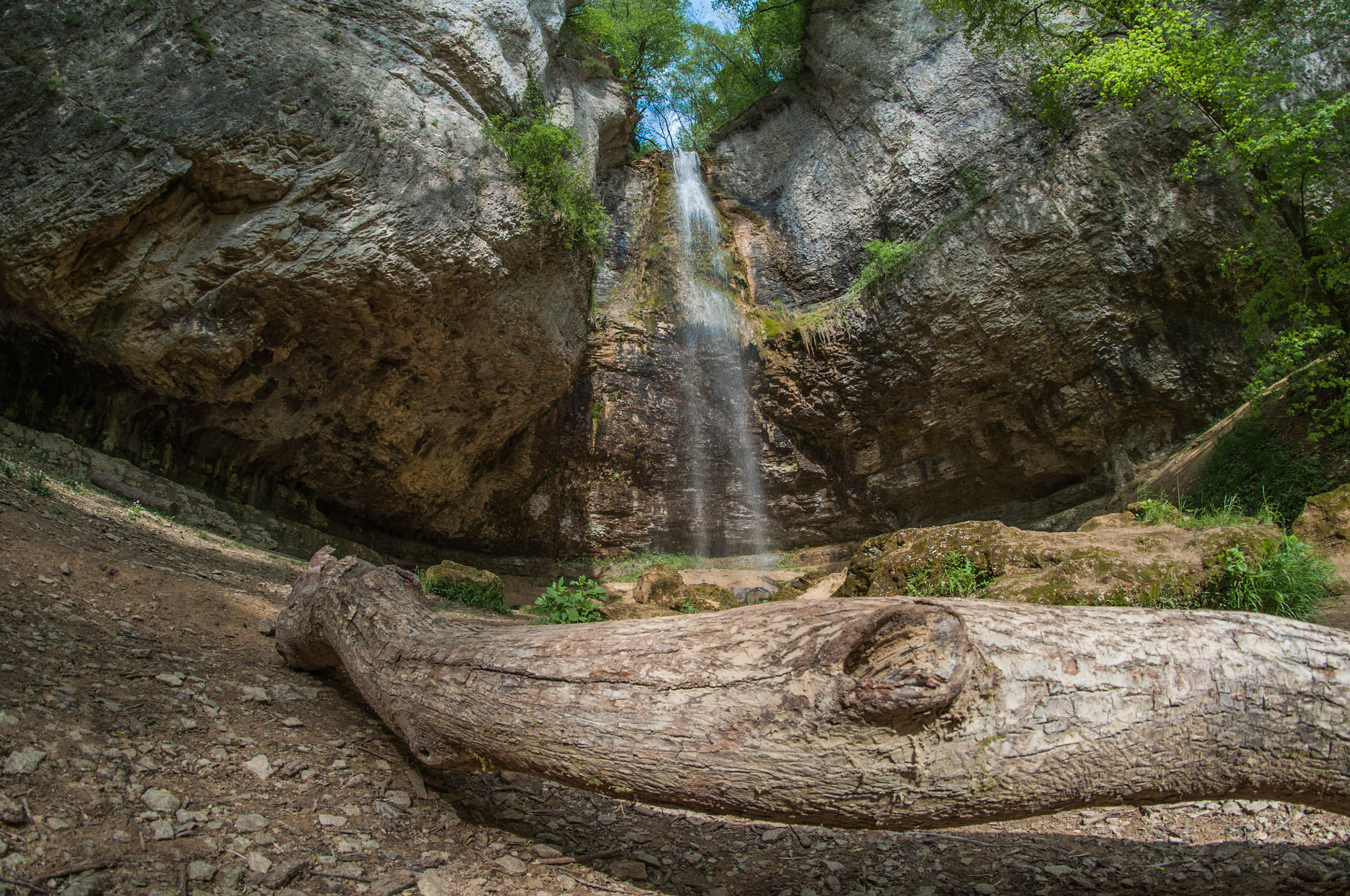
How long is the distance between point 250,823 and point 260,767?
1.08 feet

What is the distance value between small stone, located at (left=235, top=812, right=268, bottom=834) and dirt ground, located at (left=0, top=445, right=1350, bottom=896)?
0.01 m

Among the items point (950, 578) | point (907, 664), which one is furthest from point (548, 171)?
point (907, 664)

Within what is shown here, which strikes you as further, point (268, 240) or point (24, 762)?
point (268, 240)

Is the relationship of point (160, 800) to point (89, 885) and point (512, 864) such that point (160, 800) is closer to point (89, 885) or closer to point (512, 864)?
point (89, 885)

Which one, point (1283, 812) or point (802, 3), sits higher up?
point (802, 3)

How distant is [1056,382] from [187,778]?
13011mm

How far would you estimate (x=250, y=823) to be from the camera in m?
2.00

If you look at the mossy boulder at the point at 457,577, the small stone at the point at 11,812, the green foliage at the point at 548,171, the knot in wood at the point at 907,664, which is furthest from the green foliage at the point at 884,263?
the small stone at the point at 11,812

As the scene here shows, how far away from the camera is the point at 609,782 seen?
6.65 ft

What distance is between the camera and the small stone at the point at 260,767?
7.39ft

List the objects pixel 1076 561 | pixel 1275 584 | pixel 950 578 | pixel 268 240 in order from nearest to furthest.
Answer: pixel 1275 584, pixel 1076 561, pixel 950 578, pixel 268 240

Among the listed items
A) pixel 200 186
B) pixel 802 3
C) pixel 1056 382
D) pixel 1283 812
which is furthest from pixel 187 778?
pixel 802 3

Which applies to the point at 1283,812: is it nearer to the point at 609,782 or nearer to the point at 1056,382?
the point at 609,782

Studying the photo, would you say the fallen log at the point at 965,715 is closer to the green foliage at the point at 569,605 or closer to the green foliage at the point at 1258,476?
the green foliage at the point at 569,605
